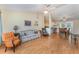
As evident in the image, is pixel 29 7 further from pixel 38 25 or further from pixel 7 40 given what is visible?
pixel 7 40

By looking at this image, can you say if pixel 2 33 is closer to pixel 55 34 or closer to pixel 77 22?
pixel 55 34

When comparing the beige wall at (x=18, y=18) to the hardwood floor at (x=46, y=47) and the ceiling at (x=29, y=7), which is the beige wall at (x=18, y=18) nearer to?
the ceiling at (x=29, y=7)

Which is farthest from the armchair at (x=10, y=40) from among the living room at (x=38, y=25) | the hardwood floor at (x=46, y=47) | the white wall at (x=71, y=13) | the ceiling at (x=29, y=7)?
the white wall at (x=71, y=13)

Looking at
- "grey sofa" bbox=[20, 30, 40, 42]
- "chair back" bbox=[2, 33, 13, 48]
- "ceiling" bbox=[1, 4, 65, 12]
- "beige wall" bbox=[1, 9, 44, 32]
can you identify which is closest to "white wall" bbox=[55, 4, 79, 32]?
"ceiling" bbox=[1, 4, 65, 12]

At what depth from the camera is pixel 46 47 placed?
2.68m

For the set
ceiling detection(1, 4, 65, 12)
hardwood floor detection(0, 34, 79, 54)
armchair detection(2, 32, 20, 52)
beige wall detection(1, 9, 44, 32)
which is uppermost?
ceiling detection(1, 4, 65, 12)

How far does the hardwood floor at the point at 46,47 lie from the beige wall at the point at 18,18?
1.36 feet

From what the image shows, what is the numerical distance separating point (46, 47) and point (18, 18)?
977 mm

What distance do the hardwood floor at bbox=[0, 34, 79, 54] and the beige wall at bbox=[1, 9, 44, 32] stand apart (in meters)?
0.42

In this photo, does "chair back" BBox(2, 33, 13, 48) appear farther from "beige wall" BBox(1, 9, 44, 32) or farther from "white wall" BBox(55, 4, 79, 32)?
"white wall" BBox(55, 4, 79, 32)

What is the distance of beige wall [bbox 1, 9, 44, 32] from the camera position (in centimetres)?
257

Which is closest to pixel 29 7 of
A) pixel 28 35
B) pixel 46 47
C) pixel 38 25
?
pixel 38 25

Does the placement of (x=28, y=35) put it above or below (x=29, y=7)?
below

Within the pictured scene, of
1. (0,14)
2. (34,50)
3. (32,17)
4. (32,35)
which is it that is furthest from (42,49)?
(0,14)
